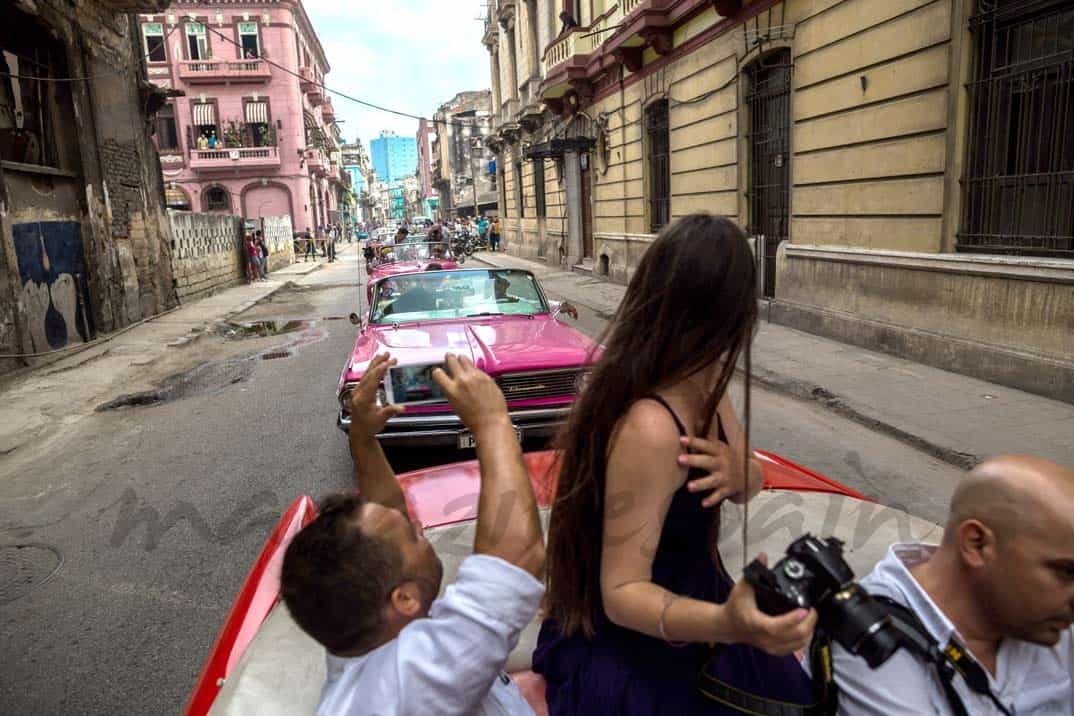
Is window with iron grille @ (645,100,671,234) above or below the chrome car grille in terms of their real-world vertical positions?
above

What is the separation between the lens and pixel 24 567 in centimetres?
436

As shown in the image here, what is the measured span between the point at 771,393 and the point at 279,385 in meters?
5.82

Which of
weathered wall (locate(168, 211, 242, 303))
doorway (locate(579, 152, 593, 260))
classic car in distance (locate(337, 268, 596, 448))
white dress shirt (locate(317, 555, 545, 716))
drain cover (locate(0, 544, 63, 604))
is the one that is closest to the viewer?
white dress shirt (locate(317, 555, 545, 716))

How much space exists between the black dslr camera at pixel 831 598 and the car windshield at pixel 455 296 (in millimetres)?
5894

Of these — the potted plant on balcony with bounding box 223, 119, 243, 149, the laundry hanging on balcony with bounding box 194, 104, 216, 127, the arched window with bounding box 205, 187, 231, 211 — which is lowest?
the arched window with bounding box 205, 187, 231, 211

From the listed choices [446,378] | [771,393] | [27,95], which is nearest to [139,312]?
[27,95]

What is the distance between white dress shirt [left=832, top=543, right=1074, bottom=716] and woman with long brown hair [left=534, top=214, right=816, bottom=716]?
0.26 metres

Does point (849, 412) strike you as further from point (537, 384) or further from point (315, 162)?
point (315, 162)

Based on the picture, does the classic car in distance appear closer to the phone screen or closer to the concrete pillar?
the phone screen

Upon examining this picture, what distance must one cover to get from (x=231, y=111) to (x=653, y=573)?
154ft

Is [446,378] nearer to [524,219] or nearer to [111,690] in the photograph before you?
[111,690]

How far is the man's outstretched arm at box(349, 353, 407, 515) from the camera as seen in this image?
1.85 m

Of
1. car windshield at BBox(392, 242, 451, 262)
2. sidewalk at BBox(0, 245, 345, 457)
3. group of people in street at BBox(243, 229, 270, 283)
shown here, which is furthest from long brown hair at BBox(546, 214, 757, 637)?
group of people in street at BBox(243, 229, 270, 283)

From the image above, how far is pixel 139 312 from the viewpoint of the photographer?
50.9ft
